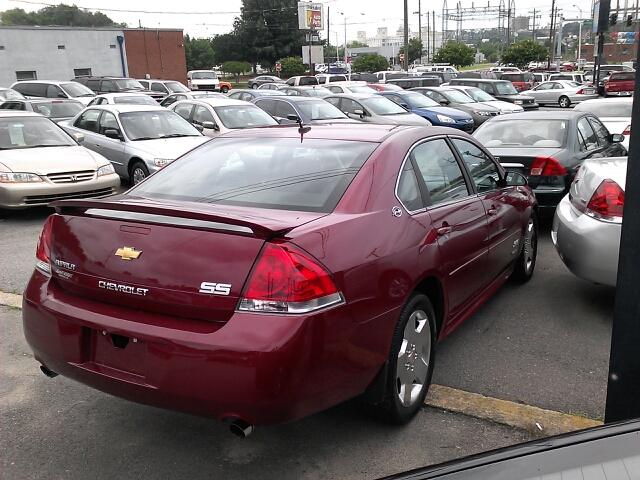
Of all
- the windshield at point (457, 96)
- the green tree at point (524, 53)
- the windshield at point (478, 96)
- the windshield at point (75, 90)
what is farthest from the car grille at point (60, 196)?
the green tree at point (524, 53)

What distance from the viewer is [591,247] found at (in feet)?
15.7

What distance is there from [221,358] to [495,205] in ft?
9.39

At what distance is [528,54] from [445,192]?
2511 inches

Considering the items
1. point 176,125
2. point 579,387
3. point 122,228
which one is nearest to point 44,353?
point 122,228

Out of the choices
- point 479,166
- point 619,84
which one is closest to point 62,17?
point 619,84

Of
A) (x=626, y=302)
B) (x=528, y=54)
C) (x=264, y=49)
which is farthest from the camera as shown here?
(x=264, y=49)

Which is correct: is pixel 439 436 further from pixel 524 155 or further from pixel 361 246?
pixel 524 155

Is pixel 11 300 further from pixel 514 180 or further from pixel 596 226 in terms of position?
pixel 596 226

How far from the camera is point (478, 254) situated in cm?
432

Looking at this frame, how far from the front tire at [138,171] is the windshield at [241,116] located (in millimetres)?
2836

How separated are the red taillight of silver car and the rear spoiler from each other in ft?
→ 8.93

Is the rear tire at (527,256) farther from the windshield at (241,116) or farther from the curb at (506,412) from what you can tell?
the windshield at (241,116)

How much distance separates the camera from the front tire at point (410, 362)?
3256 millimetres

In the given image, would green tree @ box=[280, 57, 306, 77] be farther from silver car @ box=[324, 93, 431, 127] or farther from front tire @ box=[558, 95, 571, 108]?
silver car @ box=[324, 93, 431, 127]
